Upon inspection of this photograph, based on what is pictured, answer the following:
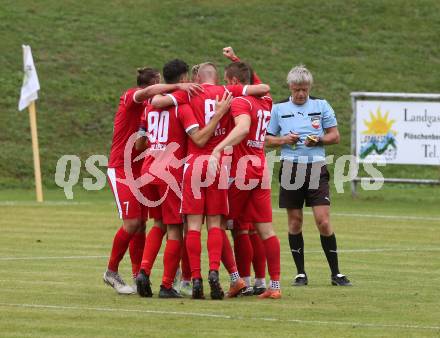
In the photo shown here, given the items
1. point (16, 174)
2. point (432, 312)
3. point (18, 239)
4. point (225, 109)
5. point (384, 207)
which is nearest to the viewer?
point (432, 312)

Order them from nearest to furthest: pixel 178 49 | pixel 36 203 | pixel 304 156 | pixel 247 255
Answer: pixel 247 255, pixel 304 156, pixel 36 203, pixel 178 49

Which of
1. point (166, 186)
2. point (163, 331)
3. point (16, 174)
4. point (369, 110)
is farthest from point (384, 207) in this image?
point (163, 331)

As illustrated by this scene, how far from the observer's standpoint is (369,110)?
29016 millimetres

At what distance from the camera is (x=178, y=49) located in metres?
40.5

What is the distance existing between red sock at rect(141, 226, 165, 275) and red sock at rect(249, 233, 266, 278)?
1096mm

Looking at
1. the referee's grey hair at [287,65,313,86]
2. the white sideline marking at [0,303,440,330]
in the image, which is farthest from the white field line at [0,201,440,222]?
the white sideline marking at [0,303,440,330]

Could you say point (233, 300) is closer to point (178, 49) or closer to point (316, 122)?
point (316, 122)

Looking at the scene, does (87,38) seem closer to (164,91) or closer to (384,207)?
(384,207)

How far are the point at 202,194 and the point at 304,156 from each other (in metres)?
2.27

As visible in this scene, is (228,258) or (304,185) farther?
(304,185)

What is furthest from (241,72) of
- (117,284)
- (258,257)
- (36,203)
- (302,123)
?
(36,203)

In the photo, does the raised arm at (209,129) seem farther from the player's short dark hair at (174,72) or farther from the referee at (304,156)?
the referee at (304,156)

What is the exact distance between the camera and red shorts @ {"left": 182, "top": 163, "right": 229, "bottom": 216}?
12.5 m

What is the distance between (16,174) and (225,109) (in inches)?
806
